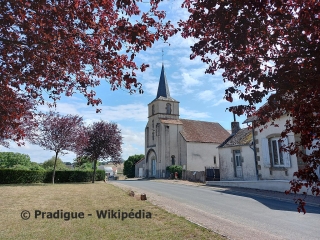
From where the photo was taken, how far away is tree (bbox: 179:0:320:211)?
9.30 feet

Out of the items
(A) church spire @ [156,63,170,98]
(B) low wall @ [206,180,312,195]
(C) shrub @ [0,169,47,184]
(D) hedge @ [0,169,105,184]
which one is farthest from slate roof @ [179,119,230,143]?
(C) shrub @ [0,169,47,184]

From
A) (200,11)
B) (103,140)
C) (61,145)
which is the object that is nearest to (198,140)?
(103,140)

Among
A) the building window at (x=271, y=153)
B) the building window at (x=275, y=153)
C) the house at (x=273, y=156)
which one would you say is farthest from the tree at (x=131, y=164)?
the building window at (x=275, y=153)

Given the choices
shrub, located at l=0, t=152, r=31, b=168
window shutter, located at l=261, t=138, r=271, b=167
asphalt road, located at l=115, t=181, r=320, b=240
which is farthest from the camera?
shrub, located at l=0, t=152, r=31, b=168

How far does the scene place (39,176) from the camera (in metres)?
23.7

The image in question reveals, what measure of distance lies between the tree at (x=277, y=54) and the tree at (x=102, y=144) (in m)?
21.7

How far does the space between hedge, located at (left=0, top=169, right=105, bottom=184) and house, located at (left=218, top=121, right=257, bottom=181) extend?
45.0 ft

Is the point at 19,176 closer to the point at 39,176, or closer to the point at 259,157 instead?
the point at 39,176

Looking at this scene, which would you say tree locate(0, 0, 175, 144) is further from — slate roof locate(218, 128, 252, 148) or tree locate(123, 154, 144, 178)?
tree locate(123, 154, 144, 178)

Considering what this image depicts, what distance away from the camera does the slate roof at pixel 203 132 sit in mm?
37438

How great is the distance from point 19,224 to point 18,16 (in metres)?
5.62

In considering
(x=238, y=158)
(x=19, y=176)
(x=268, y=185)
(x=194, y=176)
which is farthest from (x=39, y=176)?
(x=268, y=185)

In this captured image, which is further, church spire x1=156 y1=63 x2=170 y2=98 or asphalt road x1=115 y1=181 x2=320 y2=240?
church spire x1=156 y1=63 x2=170 y2=98

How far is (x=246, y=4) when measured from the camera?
2.97 m
